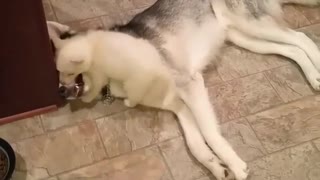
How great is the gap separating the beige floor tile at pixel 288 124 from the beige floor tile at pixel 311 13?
50cm

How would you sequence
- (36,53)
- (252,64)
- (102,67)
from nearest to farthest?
(36,53)
(102,67)
(252,64)

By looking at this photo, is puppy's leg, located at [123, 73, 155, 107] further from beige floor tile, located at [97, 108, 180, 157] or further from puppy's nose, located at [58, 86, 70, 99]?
puppy's nose, located at [58, 86, 70, 99]

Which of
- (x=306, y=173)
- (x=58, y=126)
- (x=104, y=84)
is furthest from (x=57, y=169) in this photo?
(x=306, y=173)

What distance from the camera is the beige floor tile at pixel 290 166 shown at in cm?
191

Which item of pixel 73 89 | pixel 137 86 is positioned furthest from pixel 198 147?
pixel 73 89

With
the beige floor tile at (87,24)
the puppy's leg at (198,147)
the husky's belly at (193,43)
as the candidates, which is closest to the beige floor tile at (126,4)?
the beige floor tile at (87,24)

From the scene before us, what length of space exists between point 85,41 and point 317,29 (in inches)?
47.0

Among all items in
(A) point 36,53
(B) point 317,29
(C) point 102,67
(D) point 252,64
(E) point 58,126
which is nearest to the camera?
(A) point 36,53

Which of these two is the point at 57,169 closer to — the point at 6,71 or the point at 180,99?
the point at 6,71

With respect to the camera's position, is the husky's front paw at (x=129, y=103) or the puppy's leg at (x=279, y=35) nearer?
the husky's front paw at (x=129, y=103)

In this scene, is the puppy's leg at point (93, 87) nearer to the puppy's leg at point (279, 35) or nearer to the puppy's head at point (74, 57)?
the puppy's head at point (74, 57)

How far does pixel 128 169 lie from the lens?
1922 mm

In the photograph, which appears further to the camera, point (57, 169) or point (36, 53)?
point (57, 169)

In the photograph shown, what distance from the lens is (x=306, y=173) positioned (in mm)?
1916
